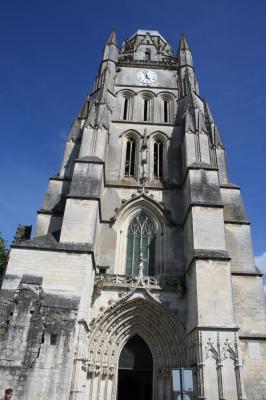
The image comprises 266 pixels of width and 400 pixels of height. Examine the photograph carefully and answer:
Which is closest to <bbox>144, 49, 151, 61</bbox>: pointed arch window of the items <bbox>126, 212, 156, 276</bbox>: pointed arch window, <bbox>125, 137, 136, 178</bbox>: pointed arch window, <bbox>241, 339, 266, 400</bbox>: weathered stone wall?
<bbox>125, 137, 136, 178</bbox>: pointed arch window

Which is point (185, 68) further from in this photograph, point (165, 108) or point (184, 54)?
point (165, 108)

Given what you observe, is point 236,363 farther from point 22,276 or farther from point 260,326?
point 22,276

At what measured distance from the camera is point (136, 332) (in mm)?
12039

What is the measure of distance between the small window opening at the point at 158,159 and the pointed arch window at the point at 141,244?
2474 mm

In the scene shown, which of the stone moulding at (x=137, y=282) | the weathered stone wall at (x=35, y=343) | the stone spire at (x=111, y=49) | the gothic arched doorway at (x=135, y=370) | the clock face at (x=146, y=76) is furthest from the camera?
the stone spire at (x=111, y=49)

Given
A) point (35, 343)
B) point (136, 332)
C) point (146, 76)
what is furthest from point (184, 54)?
point (35, 343)

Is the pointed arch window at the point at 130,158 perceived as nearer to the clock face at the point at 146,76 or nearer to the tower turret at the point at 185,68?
the tower turret at the point at 185,68

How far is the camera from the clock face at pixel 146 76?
2039 centimetres

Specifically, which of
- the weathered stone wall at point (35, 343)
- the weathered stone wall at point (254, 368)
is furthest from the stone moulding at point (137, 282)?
the weathered stone wall at point (254, 368)

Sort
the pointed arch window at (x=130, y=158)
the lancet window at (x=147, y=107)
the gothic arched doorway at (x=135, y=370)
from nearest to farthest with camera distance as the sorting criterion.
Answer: the gothic arched doorway at (x=135, y=370) < the pointed arch window at (x=130, y=158) < the lancet window at (x=147, y=107)

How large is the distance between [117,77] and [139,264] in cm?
1249

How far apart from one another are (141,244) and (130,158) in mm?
4750

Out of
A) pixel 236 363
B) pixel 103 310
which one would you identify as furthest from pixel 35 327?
pixel 236 363

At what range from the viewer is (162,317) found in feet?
38.8
